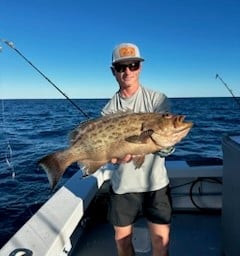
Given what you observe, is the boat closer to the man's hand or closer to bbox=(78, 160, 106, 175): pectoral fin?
bbox=(78, 160, 106, 175): pectoral fin

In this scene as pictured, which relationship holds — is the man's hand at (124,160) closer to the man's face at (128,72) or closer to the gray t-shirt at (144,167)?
the gray t-shirt at (144,167)

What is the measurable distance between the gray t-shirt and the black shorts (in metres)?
0.07

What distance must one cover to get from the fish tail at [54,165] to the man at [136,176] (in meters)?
0.46

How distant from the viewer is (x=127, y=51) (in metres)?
2.99

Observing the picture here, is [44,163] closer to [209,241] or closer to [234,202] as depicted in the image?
[234,202]

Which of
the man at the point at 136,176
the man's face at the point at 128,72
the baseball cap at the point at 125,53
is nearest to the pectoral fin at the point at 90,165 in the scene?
the man at the point at 136,176

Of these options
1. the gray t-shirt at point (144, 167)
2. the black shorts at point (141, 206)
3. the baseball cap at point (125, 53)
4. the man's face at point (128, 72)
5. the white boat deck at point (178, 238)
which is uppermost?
the baseball cap at point (125, 53)

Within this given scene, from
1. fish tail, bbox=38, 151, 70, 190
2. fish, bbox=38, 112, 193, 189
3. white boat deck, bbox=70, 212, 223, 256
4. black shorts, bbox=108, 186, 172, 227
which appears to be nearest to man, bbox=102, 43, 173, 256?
black shorts, bbox=108, 186, 172, 227

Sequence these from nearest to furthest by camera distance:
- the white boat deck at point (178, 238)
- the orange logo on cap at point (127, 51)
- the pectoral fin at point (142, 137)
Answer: the pectoral fin at point (142, 137) < the orange logo on cap at point (127, 51) < the white boat deck at point (178, 238)

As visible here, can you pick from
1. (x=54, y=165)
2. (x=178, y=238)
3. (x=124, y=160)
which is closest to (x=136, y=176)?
(x=124, y=160)

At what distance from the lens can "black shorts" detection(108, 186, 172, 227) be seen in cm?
306

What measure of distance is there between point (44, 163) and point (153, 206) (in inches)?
39.6

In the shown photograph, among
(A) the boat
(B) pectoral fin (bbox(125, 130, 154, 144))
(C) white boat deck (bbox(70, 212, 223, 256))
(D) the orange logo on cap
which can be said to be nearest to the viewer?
(B) pectoral fin (bbox(125, 130, 154, 144))

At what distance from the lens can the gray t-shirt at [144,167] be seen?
301cm
